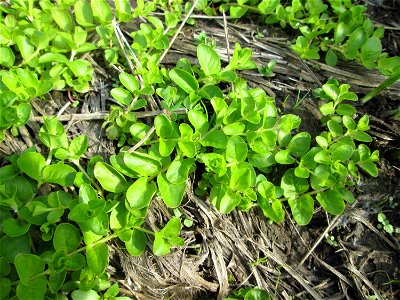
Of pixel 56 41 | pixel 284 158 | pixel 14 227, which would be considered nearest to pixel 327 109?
pixel 284 158

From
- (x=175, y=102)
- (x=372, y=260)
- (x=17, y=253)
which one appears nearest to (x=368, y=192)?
(x=372, y=260)

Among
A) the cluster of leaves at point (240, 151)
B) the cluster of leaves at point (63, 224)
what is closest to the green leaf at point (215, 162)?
the cluster of leaves at point (240, 151)

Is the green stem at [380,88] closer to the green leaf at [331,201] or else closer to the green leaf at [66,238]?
the green leaf at [331,201]

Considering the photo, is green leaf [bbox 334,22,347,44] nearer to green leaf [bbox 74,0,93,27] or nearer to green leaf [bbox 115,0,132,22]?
green leaf [bbox 115,0,132,22]

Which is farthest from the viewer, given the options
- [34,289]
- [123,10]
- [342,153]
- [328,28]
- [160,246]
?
[328,28]

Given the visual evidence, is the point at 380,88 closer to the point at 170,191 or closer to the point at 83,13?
the point at 170,191
